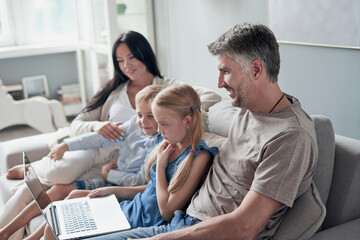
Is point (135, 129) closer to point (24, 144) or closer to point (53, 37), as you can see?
point (24, 144)

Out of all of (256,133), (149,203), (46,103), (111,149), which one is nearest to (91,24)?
(46,103)

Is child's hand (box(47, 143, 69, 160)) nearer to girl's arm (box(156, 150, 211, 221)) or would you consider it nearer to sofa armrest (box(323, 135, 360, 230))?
girl's arm (box(156, 150, 211, 221))

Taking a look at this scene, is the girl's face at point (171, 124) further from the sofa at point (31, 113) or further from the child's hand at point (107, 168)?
the sofa at point (31, 113)

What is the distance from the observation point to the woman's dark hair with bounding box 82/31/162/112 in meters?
2.37

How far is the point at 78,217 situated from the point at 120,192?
24cm

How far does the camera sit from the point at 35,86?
15.2 ft

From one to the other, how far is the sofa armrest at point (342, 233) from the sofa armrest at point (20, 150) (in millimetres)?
1638

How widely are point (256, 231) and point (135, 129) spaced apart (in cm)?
105

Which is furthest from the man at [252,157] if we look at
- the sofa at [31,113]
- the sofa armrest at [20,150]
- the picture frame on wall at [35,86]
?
the picture frame on wall at [35,86]

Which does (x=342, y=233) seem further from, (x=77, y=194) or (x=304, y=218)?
(x=77, y=194)

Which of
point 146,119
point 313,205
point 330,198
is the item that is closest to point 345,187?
point 330,198

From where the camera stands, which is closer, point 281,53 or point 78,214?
point 78,214

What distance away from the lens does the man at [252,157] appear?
126 cm

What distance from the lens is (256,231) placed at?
1.27 m
